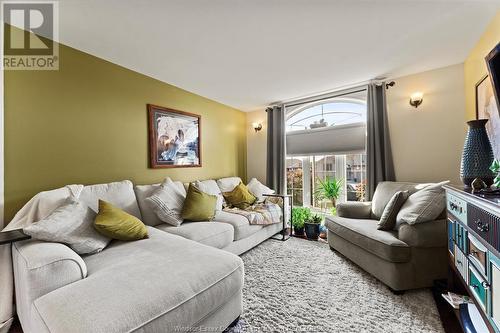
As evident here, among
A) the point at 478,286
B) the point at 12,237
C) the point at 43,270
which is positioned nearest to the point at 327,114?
the point at 478,286

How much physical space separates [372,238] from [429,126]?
1.85m

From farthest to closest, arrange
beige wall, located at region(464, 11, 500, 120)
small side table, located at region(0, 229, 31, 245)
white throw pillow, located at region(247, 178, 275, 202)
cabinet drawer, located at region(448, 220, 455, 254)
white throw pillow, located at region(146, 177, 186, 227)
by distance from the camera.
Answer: white throw pillow, located at region(247, 178, 275, 202), white throw pillow, located at region(146, 177, 186, 227), beige wall, located at region(464, 11, 500, 120), cabinet drawer, located at region(448, 220, 455, 254), small side table, located at region(0, 229, 31, 245)

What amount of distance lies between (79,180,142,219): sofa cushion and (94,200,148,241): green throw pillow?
0.23m

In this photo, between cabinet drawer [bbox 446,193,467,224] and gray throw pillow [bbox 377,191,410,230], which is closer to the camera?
cabinet drawer [bbox 446,193,467,224]

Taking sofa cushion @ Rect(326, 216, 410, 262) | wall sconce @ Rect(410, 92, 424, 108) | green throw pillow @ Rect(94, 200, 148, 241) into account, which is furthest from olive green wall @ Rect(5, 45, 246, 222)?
wall sconce @ Rect(410, 92, 424, 108)

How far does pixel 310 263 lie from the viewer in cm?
241

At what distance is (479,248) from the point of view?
119 cm

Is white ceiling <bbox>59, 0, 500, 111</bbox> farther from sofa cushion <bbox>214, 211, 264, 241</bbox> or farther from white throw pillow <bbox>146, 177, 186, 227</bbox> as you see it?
sofa cushion <bbox>214, 211, 264, 241</bbox>

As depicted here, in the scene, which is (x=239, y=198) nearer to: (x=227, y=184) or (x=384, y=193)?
(x=227, y=184)

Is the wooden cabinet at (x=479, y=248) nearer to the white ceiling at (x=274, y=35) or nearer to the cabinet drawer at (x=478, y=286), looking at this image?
the cabinet drawer at (x=478, y=286)

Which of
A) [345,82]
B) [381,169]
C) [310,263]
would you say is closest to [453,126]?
[381,169]

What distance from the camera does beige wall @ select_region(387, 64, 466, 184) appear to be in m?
2.57

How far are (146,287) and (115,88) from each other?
2.33m

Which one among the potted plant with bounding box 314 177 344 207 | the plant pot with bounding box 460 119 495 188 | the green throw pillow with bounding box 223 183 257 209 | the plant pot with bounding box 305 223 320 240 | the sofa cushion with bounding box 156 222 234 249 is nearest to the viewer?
the plant pot with bounding box 460 119 495 188
